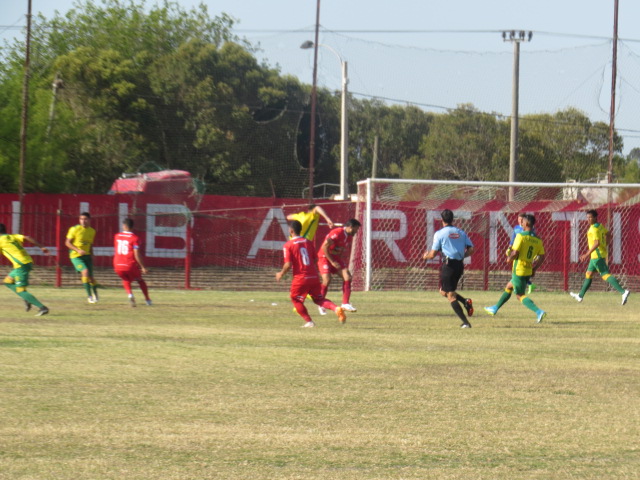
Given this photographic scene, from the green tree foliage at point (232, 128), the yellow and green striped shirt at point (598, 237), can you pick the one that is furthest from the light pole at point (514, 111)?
the yellow and green striped shirt at point (598, 237)

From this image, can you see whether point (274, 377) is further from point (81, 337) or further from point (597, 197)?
point (597, 197)

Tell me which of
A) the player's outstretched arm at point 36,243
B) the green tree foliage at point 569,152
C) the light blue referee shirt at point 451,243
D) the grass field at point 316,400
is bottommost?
the grass field at point 316,400

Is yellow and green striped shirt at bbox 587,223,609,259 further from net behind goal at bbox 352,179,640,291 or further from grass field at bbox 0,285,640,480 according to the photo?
net behind goal at bbox 352,179,640,291


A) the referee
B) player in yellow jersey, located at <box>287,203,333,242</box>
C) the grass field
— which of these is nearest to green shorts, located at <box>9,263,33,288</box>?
the grass field

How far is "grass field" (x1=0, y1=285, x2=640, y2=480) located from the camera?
6.15 meters

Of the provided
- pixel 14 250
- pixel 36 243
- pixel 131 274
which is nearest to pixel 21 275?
pixel 14 250

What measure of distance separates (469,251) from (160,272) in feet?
53.1

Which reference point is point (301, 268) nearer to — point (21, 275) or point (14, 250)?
point (21, 275)

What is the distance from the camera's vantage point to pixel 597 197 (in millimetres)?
29250

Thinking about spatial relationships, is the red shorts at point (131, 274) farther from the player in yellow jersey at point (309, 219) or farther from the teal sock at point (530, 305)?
the teal sock at point (530, 305)

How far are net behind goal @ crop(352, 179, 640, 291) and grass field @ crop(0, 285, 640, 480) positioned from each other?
36.7 feet

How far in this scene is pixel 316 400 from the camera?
8445 mm

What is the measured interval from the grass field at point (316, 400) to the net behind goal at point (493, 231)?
11.2m

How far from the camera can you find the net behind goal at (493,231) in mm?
27156
